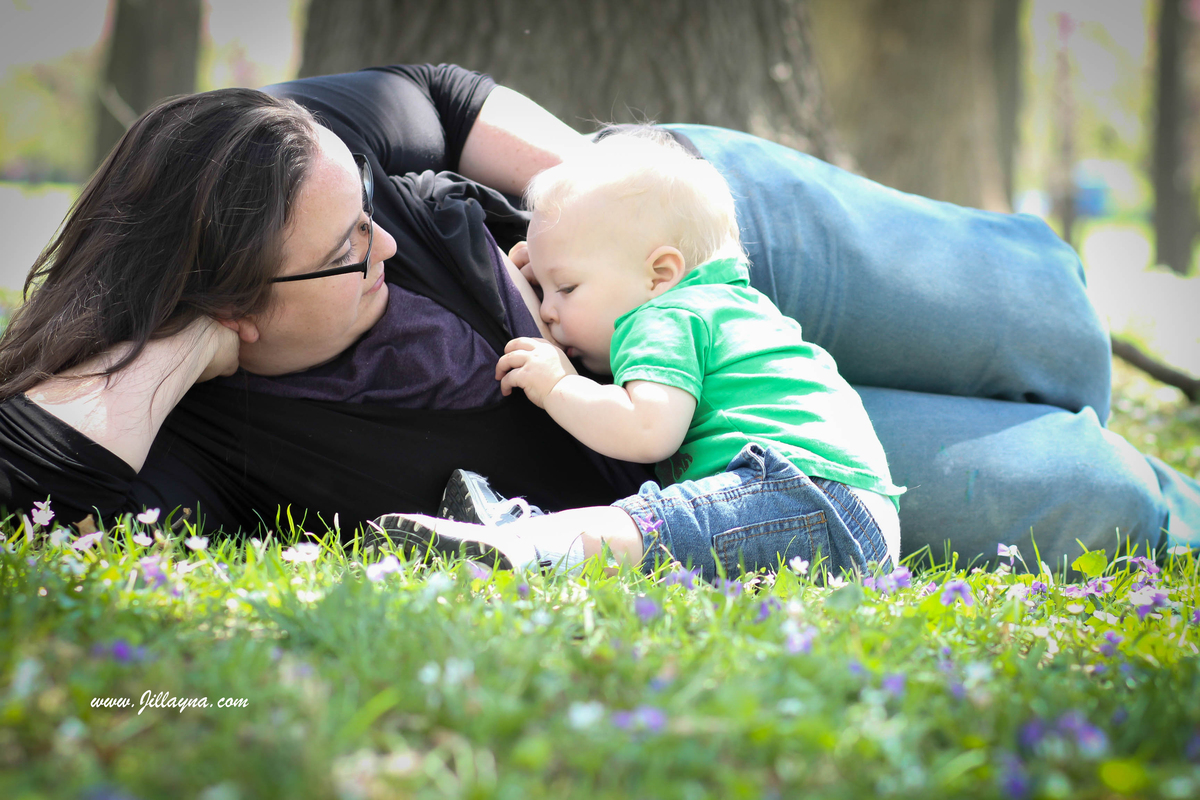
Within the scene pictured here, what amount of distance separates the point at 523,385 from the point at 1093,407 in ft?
6.58

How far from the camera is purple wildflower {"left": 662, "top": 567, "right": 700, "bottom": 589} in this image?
6.00ft

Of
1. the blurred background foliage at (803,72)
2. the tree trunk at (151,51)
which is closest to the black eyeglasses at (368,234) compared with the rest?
the blurred background foliage at (803,72)

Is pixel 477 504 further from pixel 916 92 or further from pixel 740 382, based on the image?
pixel 916 92

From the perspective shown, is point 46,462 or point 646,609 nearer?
point 646,609

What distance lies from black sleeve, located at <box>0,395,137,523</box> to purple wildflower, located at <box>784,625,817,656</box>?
1525mm

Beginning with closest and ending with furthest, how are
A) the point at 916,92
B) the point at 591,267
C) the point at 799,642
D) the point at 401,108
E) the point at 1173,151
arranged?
1. the point at 799,642
2. the point at 591,267
3. the point at 401,108
4. the point at 916,92
5. the point at 1173,151

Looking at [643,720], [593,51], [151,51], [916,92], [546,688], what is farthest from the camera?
[151,51]

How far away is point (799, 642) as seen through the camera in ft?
5.08

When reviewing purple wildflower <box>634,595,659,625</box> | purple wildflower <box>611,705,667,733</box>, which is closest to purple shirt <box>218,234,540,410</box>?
purple wildflower <box>634,595,659,625</box>

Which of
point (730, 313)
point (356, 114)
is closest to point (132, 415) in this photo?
point (356, 114)

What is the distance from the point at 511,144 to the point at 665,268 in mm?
802

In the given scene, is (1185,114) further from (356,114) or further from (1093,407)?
(356,114)

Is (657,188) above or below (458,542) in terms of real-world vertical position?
above

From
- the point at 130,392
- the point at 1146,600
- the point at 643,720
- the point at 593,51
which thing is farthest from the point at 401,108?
the point at 1146,600
